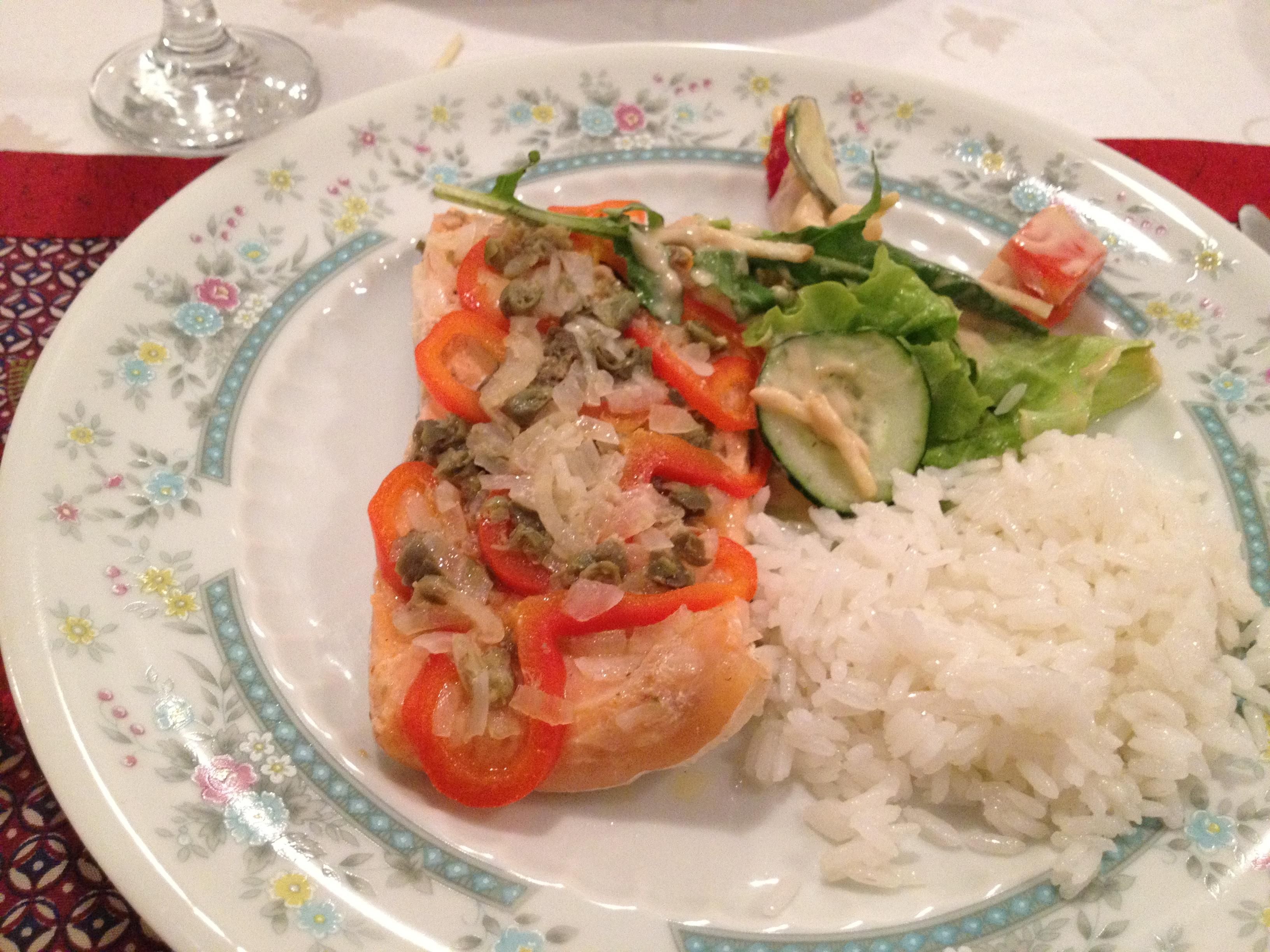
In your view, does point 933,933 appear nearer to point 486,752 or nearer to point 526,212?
point 486,752

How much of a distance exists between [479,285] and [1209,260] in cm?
270

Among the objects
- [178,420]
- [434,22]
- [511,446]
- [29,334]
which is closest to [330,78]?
[434,22]

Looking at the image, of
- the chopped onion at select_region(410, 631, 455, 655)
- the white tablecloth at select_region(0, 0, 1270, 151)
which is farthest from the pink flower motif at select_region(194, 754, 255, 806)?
the white tablecloth at select_region(0, 0, 1270, 151)

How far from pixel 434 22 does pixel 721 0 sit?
146 centimetres

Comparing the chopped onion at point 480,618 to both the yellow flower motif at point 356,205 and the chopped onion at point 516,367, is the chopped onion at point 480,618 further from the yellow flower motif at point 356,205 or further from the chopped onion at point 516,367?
the yellow flower motif at point 356,205

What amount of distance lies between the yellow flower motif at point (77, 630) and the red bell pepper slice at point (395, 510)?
2.45 ft

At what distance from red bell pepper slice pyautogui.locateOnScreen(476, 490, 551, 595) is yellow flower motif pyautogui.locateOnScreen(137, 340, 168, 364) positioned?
1.32 meters

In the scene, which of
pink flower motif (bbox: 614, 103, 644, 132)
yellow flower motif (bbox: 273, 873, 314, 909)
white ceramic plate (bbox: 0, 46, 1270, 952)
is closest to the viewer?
yellow flower motif (bbox: 273, 873, 314, 909)

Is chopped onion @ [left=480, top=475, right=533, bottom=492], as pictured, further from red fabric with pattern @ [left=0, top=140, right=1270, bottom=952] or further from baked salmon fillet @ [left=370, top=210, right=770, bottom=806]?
red fabric with pattern @ [left=0, top=140, right=1270, bottom=952]

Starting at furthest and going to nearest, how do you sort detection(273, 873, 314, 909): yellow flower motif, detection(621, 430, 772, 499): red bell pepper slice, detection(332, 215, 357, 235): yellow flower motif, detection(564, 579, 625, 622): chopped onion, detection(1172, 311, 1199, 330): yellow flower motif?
1. detection(332, 215, 357, 235): yellow flower motif
2. detection(1172, 311, 1199, 330): yellow flower motif
3. detection(621, 430, 772, 499): red bell pepper slice
4. detection(564, 579, 625, 622): chopped onion
5. detection(273, 873, 314, 909): yellow flower motif

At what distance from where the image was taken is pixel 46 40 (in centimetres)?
451

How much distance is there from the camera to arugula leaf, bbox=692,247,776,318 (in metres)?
3.43

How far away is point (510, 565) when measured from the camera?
262 centimetres

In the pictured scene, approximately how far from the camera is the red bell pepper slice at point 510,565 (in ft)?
8.55
